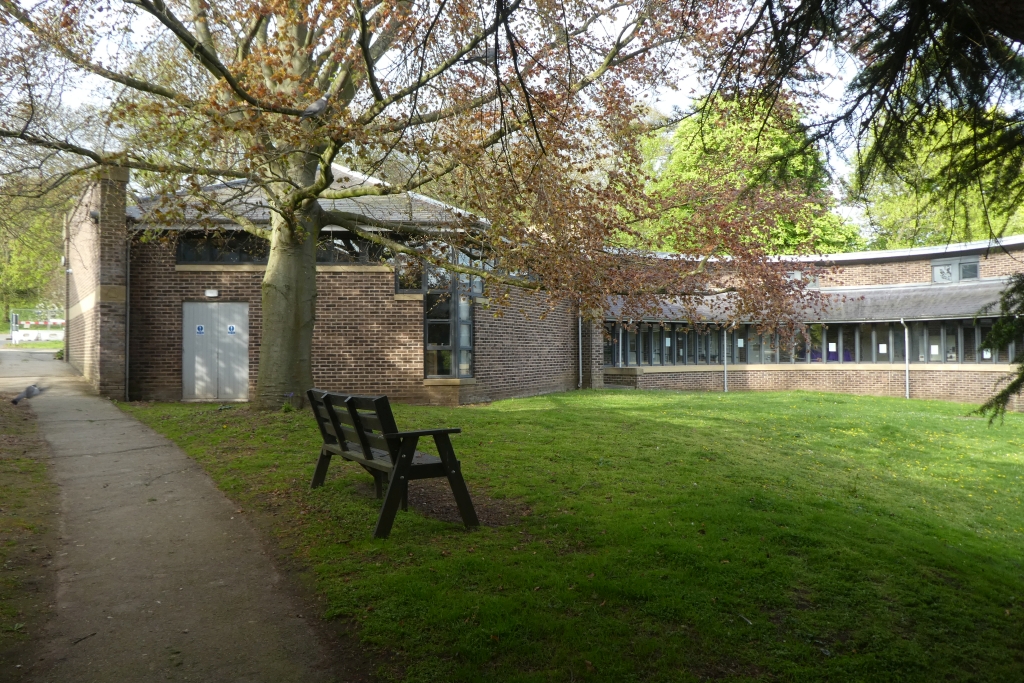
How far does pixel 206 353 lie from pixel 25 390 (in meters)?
3.78

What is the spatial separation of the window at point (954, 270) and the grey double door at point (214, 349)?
25.0 m

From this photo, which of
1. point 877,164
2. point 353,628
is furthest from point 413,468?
point 877,164

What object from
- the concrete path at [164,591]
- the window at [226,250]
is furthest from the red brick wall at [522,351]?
the concrete path at [164,591]

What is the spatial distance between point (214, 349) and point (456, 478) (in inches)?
543

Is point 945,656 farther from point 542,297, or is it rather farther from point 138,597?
point 542,297

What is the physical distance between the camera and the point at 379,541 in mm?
6199

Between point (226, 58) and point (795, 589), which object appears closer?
point (795, 589)

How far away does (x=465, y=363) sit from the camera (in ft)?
63.9

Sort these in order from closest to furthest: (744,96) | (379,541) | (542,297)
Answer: (379,541), (744,96), (542,297)

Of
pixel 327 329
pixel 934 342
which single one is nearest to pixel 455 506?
pixel 327 329

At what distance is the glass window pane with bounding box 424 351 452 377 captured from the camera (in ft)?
62.3

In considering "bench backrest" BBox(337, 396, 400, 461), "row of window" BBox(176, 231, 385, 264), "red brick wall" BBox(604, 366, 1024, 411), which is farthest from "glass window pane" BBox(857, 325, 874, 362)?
"bench backrest" BBox(337, 396, 400, 461)

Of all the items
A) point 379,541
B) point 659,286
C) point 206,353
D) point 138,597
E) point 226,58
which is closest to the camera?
point 138,597

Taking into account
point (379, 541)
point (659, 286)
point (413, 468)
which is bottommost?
point (379, 541)
